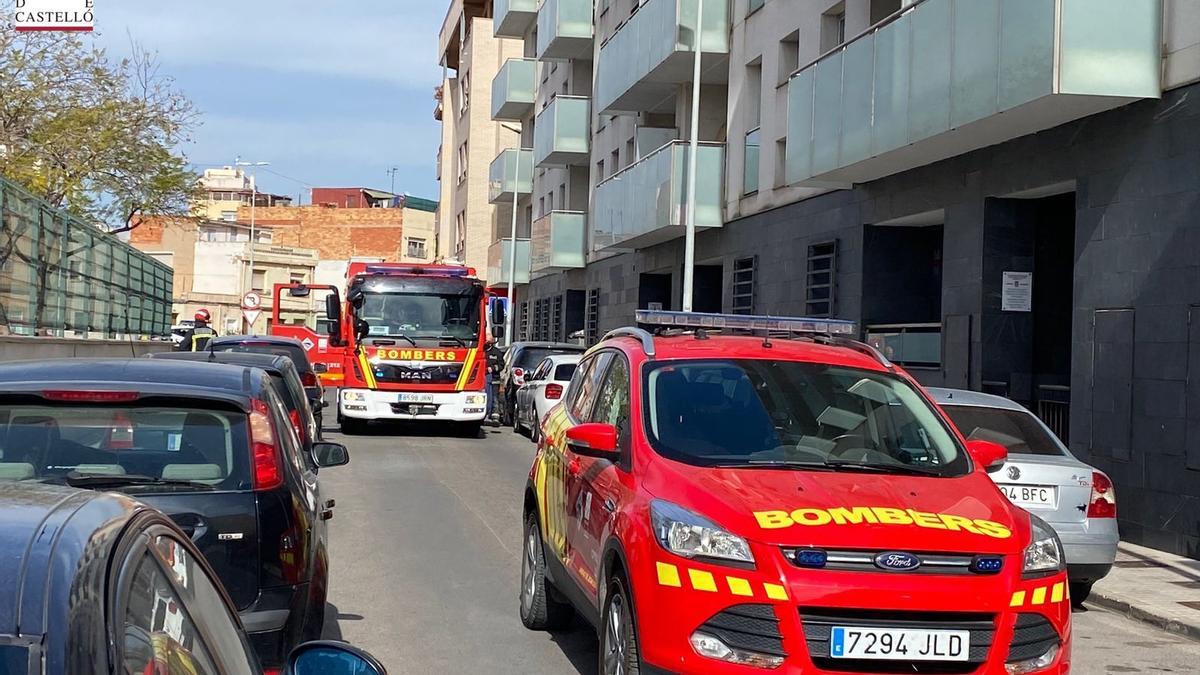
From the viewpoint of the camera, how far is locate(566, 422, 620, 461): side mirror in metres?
6.51

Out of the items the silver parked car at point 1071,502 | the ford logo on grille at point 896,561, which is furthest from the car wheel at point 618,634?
the silver parked car at point 1071,502

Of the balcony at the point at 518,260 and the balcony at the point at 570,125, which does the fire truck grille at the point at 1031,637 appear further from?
the balcony at the point at 518,260

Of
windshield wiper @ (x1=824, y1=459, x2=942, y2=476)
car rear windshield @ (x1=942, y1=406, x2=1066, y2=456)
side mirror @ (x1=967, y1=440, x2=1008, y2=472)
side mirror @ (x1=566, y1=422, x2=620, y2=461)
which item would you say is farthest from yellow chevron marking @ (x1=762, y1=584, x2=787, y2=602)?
car rear windshield @ (x1=942, y1=406, x2=1066, y2=456)

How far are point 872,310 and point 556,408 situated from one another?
1271 cm

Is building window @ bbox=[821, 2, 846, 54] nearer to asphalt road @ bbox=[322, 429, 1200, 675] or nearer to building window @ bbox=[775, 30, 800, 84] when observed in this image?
building window @ bbox=[775, 30, 800, 84]

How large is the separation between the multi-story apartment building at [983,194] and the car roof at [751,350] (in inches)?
276

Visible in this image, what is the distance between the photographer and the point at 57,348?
2286cm

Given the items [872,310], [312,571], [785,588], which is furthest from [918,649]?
[872,310]

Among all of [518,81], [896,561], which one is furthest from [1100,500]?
[518,81]

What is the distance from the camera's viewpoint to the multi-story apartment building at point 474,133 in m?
60.5

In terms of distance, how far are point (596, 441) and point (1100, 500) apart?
4.91m

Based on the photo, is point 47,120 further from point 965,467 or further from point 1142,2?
point 965,467

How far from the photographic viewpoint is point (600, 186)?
34.0 metres

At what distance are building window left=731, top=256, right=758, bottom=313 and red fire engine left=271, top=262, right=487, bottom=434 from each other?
4.81m
